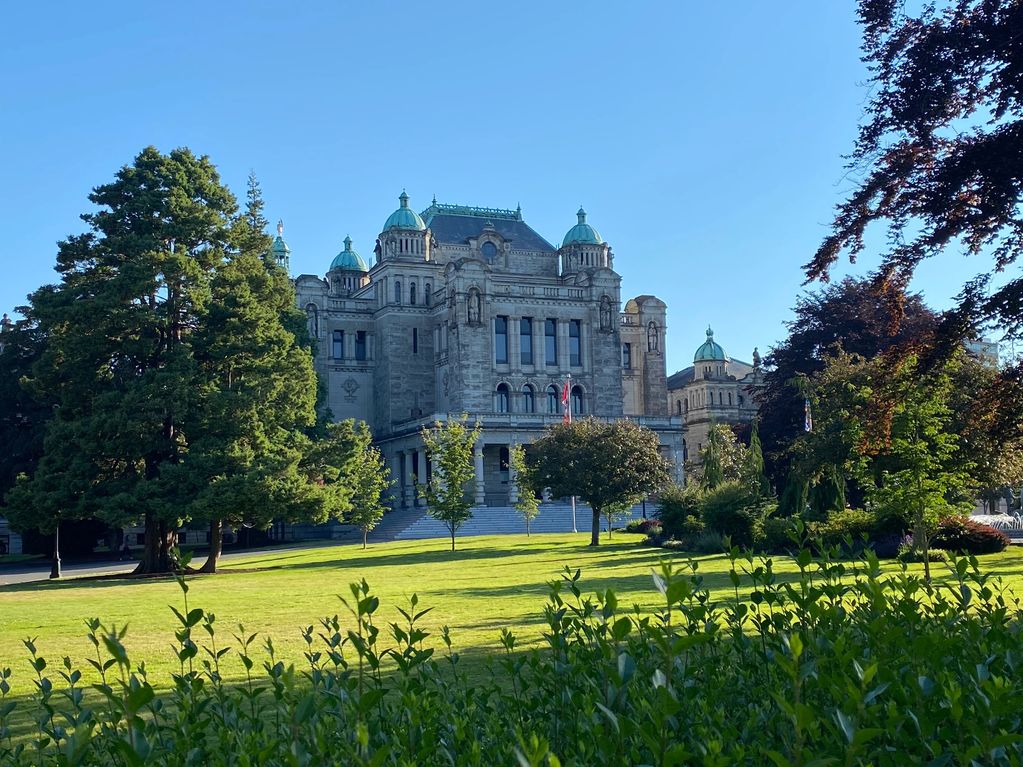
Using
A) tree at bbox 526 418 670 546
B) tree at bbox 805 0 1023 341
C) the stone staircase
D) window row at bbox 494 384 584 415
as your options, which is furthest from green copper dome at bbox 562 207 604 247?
tree at bbox 805 0 1023 341

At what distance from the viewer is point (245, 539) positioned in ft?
213

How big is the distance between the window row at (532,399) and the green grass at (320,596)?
39673mm

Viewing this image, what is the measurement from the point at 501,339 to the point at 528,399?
5.18 metres

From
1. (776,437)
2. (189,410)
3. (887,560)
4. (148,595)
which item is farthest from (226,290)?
(776,437)

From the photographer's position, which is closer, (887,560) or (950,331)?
(950,331)

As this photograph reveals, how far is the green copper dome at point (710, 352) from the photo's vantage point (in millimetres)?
106250

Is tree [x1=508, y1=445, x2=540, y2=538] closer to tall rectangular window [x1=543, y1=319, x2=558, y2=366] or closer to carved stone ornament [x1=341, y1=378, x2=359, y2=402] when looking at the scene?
Answer: tall rectangular window [x1=543, y1=319, x2=558, y2=366]

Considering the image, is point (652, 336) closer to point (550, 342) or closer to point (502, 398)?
point (550, 342)

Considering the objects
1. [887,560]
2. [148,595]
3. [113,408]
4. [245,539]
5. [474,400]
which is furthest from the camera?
[474,400]

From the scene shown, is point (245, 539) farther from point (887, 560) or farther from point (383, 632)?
point (383, 632)

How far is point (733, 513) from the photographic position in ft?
115

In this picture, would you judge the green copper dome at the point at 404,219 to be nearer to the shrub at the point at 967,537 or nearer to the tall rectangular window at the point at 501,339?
the tall rectangular window at the point at 501,339

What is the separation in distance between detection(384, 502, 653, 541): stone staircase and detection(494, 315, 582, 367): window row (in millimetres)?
16841

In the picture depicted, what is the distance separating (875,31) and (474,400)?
65815 mm
